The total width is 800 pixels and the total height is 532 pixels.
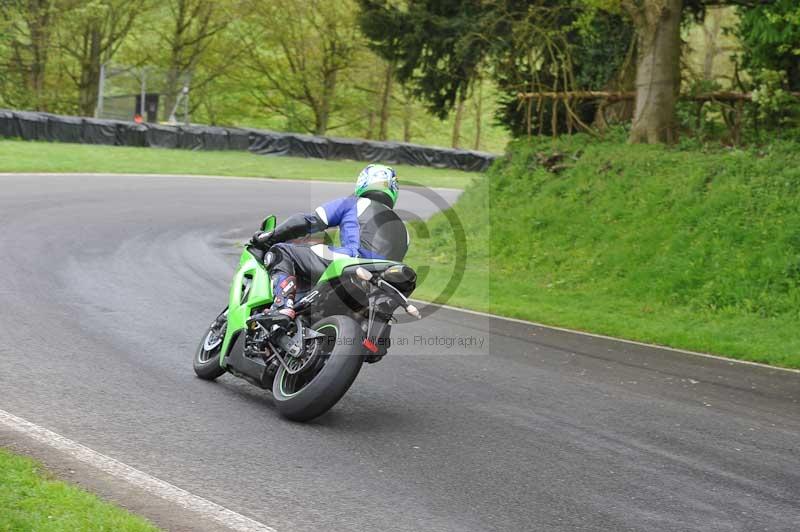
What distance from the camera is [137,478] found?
564 centimetres

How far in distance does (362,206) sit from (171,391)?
2066mm

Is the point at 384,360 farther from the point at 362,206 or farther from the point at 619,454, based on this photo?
the point at 619,454

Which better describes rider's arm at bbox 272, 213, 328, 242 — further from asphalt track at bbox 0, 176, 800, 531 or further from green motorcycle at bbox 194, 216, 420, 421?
asphalt track at bbox 0, 176, 800, 531

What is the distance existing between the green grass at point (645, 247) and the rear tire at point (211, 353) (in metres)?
5.81

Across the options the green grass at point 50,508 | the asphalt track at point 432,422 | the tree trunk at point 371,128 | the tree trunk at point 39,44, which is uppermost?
the tree trunk at point 39,44

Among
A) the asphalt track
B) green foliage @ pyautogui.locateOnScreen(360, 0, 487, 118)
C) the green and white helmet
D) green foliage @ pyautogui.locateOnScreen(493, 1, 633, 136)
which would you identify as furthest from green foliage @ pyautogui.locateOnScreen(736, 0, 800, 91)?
the green and white helmet

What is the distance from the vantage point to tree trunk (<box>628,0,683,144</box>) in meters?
19.3

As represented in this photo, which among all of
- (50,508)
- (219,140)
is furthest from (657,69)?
(219,140)

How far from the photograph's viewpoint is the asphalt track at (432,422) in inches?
224

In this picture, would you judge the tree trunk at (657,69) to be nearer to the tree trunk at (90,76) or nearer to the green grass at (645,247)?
the green grass at (645,247)

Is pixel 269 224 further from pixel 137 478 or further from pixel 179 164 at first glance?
pixel 179 164

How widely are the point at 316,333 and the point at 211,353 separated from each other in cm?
161

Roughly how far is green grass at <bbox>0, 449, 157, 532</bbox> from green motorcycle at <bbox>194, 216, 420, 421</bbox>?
6.90 ft

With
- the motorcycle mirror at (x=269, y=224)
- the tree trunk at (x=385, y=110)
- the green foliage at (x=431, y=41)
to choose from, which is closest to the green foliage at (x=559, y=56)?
the green foliage at (x=431, y=41)
